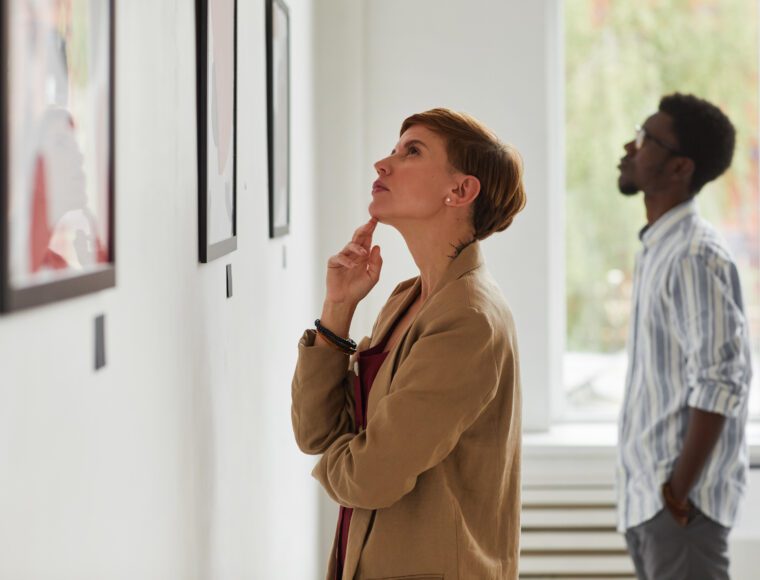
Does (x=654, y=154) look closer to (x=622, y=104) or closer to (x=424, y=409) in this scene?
(x=622, y=104)

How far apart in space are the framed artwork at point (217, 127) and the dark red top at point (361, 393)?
29 centimetres

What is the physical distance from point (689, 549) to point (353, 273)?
1213mm

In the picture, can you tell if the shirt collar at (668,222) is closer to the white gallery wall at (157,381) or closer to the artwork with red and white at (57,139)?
the white gallery wall at (157,381)

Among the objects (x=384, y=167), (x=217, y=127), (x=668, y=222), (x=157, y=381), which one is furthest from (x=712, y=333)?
(x=157, y=381)

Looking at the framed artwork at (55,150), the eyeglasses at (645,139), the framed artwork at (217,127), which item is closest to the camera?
the framed artwork at (55,150)

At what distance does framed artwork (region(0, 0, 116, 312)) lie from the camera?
68 centimetres

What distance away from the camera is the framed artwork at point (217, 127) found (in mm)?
1372

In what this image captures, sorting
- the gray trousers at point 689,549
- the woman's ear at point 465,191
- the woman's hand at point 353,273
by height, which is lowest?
the gray trousers at point 689,549

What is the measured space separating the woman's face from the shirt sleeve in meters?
1.01

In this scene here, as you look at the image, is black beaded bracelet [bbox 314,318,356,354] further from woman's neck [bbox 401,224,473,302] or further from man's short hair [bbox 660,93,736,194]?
man's short hair [bbox 660,93,736,194]

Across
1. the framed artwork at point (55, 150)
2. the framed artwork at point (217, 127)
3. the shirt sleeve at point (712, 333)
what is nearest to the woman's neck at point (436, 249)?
the framed artwork at point (217, 127)

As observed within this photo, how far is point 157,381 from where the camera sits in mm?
1168

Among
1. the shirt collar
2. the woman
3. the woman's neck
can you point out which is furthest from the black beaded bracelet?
the shirt collar

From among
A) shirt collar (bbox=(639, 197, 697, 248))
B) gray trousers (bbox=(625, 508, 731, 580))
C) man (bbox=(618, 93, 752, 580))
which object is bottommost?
gray trousers (bbox=(625, 508, 731, 580))
